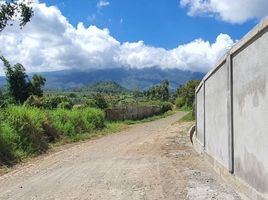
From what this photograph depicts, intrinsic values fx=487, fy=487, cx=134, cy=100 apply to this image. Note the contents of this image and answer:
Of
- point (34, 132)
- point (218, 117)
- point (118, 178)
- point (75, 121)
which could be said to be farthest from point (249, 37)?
point (75, 121)

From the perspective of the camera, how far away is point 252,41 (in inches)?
296

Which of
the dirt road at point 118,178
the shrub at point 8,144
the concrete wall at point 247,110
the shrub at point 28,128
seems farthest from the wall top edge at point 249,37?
the shrub at point 28,128

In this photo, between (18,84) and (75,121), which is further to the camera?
(18,84)

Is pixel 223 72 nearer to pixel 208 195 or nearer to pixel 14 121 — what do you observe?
pixel 208 195

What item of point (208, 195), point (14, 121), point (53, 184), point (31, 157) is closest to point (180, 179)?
point (208, 195)

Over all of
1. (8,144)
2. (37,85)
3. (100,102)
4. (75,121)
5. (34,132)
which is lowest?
(8,144)

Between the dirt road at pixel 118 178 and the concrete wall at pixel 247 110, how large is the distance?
86cm

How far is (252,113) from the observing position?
7.80 meters

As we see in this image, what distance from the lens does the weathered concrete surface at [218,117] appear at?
10.8 m

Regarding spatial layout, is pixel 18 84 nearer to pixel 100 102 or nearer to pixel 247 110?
pixel 100 102

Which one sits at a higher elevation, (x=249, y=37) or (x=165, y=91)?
(x=165, y=91)

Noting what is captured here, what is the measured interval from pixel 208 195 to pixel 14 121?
1169 centimetres

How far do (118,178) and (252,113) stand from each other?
500cm

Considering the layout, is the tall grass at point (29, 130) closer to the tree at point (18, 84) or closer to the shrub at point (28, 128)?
the shrub at point (28, 128)
